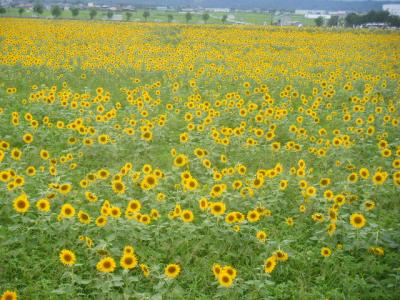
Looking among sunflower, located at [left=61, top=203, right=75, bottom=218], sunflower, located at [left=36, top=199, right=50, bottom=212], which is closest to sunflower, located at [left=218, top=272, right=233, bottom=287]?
sunflower, located at [left=61, top=203, right=75, bottom=218]

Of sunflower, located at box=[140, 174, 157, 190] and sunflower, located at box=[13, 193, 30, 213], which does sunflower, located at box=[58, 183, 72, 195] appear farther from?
sunflower, located at box=[140, 174, 157, 190]

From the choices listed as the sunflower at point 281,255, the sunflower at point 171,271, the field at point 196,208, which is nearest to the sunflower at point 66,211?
the field at point 196,208

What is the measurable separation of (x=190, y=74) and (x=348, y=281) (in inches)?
403

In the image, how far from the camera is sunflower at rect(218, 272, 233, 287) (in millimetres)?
3275

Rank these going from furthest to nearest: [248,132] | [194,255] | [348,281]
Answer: [248,132] < [194,255] < [348,281]

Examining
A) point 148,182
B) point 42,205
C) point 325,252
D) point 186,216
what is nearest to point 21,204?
point 42,205

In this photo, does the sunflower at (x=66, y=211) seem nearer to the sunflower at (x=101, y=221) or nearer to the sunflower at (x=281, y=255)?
the sunflower at (x=101, y=221)

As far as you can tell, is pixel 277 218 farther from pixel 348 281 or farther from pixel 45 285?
pixel 45 285

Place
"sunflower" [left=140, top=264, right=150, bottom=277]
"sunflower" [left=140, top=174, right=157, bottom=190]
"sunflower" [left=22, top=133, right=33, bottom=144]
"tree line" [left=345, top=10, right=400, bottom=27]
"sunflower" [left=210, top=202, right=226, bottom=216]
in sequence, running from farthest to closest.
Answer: "tree line" [left=345, top=10, right=400, bottom=27] → "sunflower" [left=22, top=133, right=33, bottom=144] → "sunflower" [left=140, top=174, right=157, bottom=190] → "sunflower" [left=210, top=202, right=226, bottom=216] → "sunflower" [left=140, top=264, right=150, bottom=277]

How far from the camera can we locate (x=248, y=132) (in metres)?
7.92

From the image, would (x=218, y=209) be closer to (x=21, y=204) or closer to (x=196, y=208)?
(x=196, y=208)

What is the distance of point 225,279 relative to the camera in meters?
3.30

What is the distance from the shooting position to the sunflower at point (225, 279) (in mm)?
3275

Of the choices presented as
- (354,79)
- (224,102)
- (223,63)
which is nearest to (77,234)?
(224,102)
